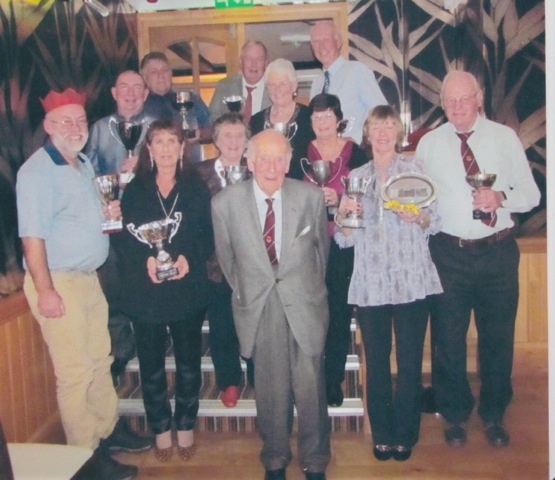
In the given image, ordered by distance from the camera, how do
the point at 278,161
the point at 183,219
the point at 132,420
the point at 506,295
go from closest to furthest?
the point at 278,161, the point at 183,219, the point at 506,295, the point at 132,420

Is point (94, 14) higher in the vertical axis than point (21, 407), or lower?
higher

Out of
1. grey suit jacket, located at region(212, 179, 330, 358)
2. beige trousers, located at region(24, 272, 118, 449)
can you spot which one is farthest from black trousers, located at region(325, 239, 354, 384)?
beige trousers, located at region(24, 272, 118, 449)

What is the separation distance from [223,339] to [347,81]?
1576 mm

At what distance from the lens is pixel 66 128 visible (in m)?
2.69

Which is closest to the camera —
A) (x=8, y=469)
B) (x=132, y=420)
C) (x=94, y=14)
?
(x=8, y=469)

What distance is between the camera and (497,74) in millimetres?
4504

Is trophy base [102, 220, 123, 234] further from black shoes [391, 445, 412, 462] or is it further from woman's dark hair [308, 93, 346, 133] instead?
black shoes [391, 445, 412, 462]

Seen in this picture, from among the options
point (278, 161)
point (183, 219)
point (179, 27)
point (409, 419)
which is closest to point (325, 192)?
point (278, 161)

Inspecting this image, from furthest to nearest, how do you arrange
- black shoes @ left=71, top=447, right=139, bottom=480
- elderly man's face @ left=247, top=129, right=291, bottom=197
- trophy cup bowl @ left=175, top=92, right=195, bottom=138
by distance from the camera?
trophy cup bowl @ left=175, top=92, right=195, bottom=138, black shoes @ left=71, top=447, right=139, bottom=480, elderly man's face @ left=247, top=129, right=291, bottom=197

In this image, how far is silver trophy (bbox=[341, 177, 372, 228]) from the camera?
2615 millimetres

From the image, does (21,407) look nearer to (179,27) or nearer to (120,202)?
(120,202)

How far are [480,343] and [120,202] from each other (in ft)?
6.04

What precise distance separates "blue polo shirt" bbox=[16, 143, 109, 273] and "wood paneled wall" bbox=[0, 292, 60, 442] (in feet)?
1.46

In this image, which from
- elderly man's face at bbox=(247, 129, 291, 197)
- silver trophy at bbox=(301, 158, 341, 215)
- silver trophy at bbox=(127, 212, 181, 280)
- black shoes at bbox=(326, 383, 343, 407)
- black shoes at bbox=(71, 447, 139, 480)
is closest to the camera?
elderly man's face at bbox=(247, 129, 291, 197)
